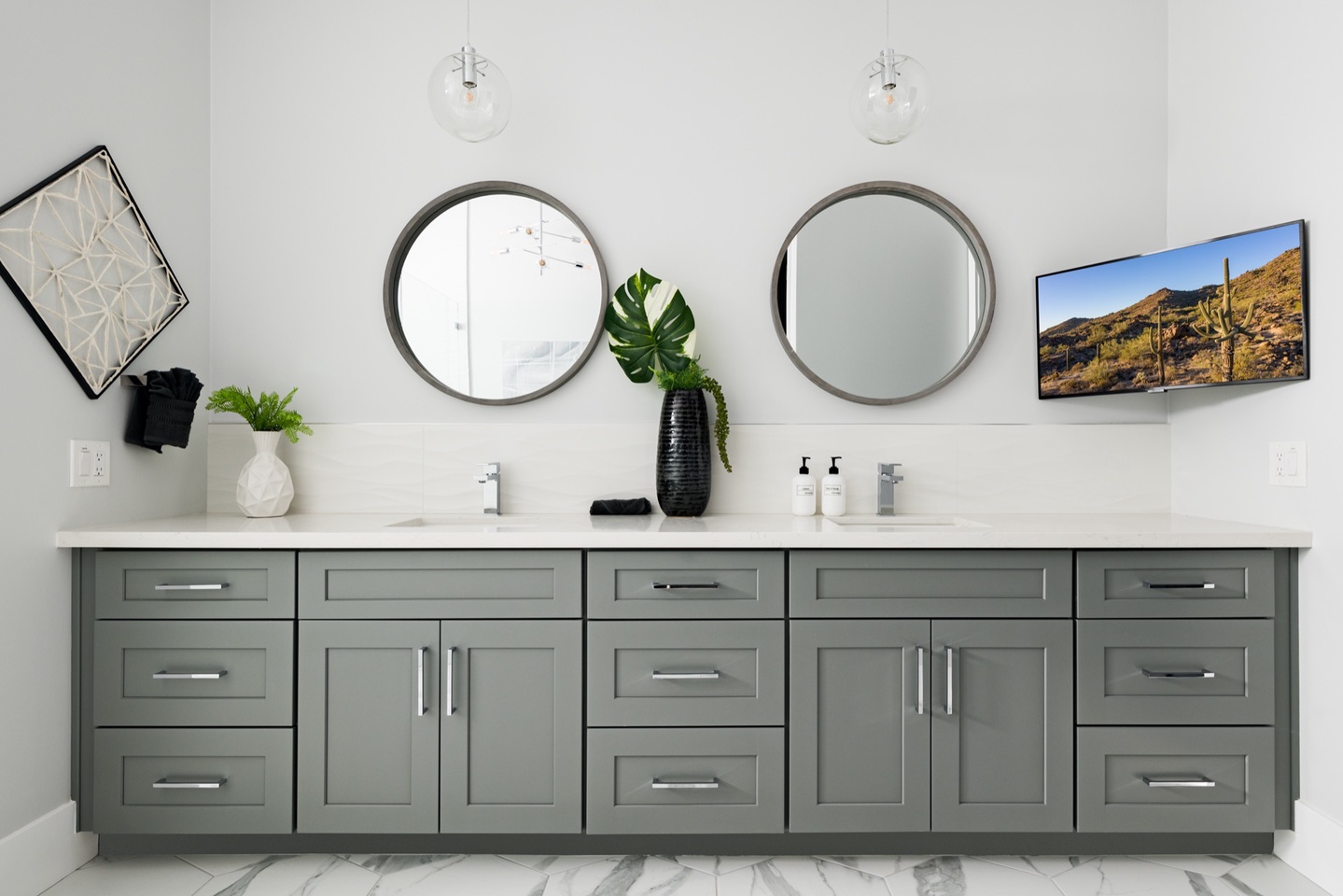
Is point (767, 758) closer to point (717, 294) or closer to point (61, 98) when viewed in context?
point (717, 294)

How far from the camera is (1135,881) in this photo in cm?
201

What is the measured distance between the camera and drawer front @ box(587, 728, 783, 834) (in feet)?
6.72

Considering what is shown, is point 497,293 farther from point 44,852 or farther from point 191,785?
point 44,852

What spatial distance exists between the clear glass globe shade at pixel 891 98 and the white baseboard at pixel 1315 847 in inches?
85.0

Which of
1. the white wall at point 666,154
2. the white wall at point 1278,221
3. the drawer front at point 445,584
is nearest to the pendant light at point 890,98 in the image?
the white wall at point 666,154

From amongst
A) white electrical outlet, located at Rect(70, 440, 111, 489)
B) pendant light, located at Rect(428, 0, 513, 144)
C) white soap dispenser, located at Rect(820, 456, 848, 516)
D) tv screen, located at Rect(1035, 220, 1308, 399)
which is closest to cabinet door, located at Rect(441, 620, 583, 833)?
white soap dispenser, located at Rect(820, 456, 848, 516)

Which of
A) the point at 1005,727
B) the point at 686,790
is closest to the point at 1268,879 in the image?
the point at 1005,727

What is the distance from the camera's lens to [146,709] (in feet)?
6.72

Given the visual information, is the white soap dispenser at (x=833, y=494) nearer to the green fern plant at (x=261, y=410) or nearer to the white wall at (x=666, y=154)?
the white wall at (x=666, y=154)

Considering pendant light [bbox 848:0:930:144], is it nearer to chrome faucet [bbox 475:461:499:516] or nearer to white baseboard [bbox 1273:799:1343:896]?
chrome faucet [bbox 475:461:499:516]

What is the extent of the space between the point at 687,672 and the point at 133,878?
1.54 meters

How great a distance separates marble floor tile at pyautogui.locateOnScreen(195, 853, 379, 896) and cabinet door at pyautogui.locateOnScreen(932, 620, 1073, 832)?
5.03 ft

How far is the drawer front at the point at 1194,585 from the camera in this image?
6.72 ft

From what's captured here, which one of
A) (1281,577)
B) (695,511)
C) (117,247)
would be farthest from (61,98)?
(1281,577)
